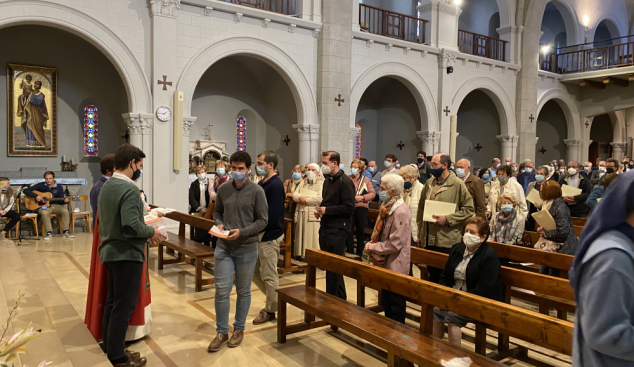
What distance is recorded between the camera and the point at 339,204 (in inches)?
185

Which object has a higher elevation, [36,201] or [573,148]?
[573,148]

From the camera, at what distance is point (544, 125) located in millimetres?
19391

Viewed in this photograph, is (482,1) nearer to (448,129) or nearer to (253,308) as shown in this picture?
(448,129)

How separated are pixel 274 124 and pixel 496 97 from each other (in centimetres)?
748

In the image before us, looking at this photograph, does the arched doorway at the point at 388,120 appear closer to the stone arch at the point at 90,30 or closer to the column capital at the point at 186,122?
the column capital at the point at 186,122

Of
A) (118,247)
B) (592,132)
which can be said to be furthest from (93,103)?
(592,132)

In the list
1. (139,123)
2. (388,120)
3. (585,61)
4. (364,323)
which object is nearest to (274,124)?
(388,120)

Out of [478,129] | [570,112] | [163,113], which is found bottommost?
[163,113]

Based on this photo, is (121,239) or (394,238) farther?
(394,238)

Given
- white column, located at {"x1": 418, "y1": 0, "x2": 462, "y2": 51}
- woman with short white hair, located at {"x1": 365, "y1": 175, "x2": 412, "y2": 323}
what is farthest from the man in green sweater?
white column, located at {"x1": 418, "y1": 0, "x2": 462, "y2": 51}

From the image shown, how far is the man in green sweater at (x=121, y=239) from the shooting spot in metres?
3.19

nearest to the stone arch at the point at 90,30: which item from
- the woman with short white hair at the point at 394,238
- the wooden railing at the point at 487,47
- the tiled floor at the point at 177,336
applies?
the tiled floor at the point at 177,336

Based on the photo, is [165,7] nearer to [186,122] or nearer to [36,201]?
[186,122]

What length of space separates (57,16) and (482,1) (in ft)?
48.3
